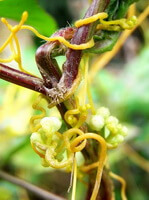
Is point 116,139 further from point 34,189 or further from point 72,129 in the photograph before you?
point 34,189

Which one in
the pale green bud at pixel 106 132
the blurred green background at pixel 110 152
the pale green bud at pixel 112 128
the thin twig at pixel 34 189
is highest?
the pale green bud at pixel 112 128

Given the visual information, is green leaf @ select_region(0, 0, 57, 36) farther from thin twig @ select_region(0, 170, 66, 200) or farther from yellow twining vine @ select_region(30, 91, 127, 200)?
thin twig @ select_region(0, 170, 66, 200)

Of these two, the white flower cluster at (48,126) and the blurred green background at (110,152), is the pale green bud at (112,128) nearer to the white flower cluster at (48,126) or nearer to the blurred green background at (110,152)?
the white flower cluster at (48,126)

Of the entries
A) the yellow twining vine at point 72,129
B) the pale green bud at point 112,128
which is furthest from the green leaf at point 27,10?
the pale green bud at point 112,128

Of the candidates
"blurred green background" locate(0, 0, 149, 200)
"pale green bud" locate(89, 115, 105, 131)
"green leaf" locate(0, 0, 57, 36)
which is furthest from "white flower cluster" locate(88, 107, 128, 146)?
"blurred green background" locate(0, 0, 149, 200)

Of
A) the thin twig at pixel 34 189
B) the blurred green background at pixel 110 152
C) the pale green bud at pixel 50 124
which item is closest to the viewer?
the pale green bud at pixel 50 124

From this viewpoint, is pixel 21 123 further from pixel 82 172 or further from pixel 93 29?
pixel 93 29
